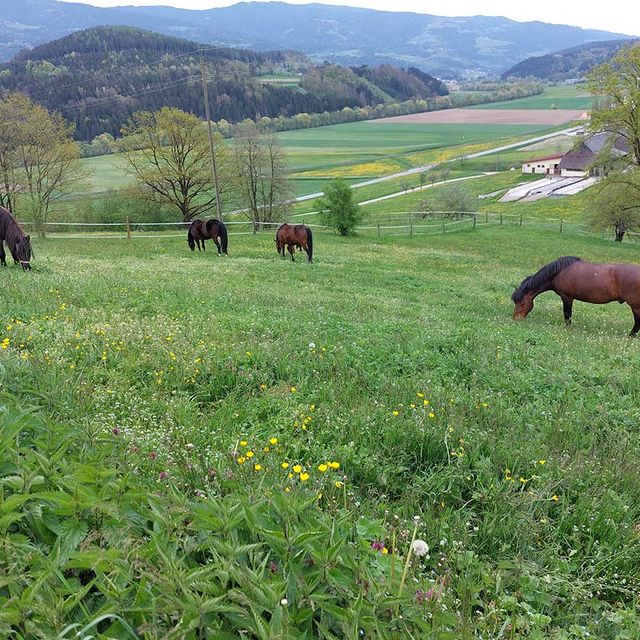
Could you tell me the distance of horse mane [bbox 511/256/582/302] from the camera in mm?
11930

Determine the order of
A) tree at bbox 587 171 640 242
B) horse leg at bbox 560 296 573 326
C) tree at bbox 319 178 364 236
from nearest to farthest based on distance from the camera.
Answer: horse leg at bbox 560 296 573 326 < tree at bbox 587 171 640 242 < tree at bbox 319 178 364 236

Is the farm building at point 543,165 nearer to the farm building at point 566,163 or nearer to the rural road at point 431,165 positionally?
the farm building at point 566,163

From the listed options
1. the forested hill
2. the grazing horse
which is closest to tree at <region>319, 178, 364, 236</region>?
the grazing horse

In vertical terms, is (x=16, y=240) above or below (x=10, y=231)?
below

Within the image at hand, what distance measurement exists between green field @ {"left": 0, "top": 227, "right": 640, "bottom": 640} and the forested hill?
68150 mm

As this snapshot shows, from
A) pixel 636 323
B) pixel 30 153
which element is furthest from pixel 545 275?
pixel 30 153

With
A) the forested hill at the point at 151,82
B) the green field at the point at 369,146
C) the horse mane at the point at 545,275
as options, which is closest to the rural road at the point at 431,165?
the green field at the point at 369,146

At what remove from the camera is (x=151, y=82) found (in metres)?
109

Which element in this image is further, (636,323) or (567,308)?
(567,308)

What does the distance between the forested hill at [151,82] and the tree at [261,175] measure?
2350 centimetres

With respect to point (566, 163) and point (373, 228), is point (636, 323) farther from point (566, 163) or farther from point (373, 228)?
point (566, 163)

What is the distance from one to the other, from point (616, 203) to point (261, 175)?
105 feet

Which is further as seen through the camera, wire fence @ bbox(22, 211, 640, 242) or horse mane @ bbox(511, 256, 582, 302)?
wire fence @ bbox(22, 211, 640, 242)

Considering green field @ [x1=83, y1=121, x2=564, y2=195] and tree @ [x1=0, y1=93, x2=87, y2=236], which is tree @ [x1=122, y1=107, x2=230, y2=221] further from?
green field @ [x1=83, y1=121, x2=564, y2=195]
